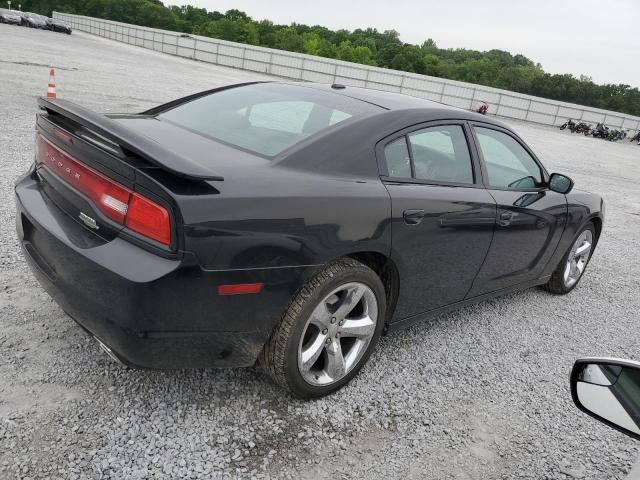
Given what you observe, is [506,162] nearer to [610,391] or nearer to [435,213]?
[435,213]

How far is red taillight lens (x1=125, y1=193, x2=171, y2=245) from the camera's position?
2016 mm

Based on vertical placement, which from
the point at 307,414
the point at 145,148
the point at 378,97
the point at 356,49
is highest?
the point at 356,49

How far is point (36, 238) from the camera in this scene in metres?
2.51

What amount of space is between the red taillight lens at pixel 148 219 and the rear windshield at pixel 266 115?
0.71m

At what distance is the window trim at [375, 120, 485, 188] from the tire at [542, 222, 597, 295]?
1.72 metres

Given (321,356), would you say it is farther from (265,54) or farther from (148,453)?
(265,54)

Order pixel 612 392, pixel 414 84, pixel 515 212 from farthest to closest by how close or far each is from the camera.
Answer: pixel 414 84
pixel 515 212
pixel 612 392

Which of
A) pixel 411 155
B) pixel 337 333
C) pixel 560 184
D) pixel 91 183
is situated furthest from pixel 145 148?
pixel 560 184

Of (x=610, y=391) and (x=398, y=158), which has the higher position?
(x=398, y=158)

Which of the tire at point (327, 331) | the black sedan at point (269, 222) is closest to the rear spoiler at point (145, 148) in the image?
the black sedan at point (269, 222)

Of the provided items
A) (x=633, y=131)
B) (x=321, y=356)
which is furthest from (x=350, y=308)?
(x=633, y=131)

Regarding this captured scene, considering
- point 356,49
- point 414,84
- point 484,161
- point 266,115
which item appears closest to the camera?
point 266,115

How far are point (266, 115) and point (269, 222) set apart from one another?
109 cm

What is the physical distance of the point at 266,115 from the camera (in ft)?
10.0
